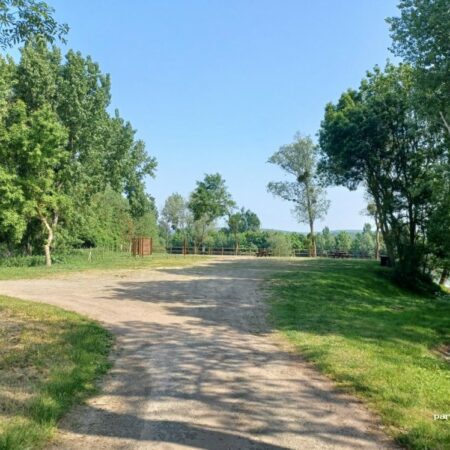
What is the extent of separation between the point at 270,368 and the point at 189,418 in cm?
206

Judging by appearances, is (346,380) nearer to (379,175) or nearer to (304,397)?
(304,397)

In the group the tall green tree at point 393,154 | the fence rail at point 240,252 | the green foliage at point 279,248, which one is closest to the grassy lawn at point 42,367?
the tall green tree at point 393,154

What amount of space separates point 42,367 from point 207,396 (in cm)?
231

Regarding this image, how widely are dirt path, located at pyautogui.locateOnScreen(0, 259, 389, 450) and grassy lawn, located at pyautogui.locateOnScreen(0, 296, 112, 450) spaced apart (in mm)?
244

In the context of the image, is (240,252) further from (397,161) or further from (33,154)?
(33,154)

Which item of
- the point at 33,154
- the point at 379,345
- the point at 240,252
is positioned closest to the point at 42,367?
the point at 379,345

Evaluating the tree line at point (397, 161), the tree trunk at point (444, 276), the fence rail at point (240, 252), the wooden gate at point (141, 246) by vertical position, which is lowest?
the tree trunk at point (444, 276)

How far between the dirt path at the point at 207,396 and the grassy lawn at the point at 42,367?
24cm

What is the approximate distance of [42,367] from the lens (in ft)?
18.6

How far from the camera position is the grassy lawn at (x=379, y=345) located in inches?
181

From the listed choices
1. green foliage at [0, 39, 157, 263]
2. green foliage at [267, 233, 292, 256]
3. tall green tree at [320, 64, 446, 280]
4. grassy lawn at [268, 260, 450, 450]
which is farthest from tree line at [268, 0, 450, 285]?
green foliage at [267, 233, 292, 256]

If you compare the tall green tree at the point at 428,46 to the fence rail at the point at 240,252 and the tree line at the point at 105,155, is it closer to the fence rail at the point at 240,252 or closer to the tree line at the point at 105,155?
the tree line at the point at 105,155

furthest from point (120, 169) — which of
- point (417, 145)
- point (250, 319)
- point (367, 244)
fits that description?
point (367, 244)

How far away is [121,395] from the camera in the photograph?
4961mm
